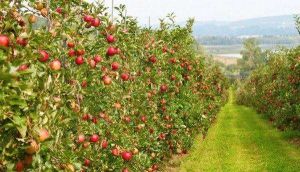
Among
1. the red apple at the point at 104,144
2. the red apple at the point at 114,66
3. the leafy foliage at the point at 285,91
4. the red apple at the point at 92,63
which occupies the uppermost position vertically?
the red apple at the point at 92,63

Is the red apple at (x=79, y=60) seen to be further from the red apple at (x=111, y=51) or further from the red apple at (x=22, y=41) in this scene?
the red apple at (x=22, y=41)

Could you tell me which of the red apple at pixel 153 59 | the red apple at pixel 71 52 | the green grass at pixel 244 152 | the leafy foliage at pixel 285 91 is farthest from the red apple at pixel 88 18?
the green grass at pixel 244 152

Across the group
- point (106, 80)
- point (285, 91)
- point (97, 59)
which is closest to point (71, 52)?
point (97, 59)

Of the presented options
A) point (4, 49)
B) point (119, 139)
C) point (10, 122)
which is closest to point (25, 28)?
point (4, 49)

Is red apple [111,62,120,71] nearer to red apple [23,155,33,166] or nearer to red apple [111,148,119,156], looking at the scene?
red apple [111,148,119,156]

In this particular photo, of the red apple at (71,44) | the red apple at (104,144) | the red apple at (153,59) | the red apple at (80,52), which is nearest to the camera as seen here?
the red apple at (71,44)

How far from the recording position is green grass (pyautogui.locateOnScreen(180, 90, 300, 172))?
15.9 meters

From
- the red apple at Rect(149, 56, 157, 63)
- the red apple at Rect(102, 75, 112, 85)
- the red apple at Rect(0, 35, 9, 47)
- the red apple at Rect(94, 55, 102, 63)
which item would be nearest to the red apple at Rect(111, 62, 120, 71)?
the red apple at Rect(102, 75, 112, 85)

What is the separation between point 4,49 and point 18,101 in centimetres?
42

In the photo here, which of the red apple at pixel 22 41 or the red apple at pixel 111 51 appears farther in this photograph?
the red apple at pixel 111 51

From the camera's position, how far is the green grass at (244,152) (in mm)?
15945

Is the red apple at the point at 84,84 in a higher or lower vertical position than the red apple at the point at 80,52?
lower

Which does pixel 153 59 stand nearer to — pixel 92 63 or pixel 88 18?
pixel 88 18

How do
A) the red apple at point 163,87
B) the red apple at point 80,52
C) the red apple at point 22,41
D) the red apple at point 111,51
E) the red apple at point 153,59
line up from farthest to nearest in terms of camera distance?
1. the red apple at point 163,87
2. the red apple at point 153,59
3. the red apple at point 111,51
4. the red apple at point 80,52
5. the red apple at point 22,41
